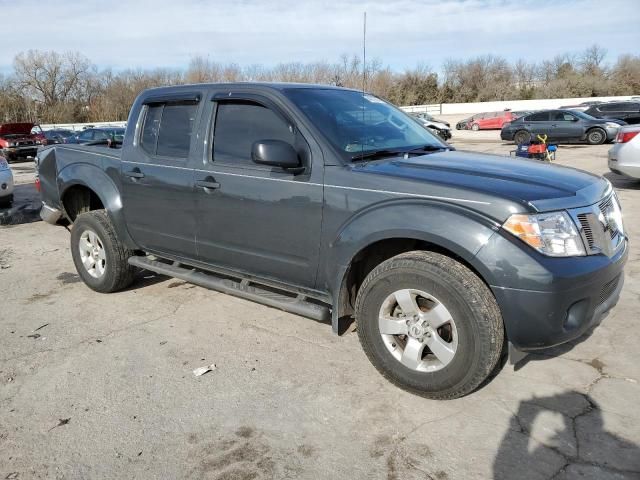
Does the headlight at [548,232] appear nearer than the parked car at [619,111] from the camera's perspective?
Yes

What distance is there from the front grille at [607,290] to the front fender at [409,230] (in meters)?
0.70

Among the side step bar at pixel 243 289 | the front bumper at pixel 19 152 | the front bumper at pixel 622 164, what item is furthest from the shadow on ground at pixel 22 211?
the front bumper at pixel 19 152

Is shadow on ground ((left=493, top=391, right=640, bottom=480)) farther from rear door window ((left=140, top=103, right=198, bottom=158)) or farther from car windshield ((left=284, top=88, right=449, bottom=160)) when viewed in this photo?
rear door window ((left=140, top=103, right=198, bottom=158))

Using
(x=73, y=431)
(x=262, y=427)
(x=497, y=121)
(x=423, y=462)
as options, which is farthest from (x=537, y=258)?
(x=497, y=121)

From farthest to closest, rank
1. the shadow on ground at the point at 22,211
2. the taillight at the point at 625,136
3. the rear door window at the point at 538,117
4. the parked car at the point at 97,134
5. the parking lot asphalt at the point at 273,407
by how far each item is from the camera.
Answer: the rear door window at the point at 538,117 → the parked car at the point at 97,134 → the taillight at the point at 625,136 → the shadow on ground at the point at 22,211 → the parking lot asphalt at the point at 273,407

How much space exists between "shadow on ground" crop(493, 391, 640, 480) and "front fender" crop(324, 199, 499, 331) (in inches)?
33.9

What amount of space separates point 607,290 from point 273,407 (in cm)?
205

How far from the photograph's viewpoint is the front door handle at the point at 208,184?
385cm

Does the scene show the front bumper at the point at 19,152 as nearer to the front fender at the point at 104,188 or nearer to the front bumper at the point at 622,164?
the front fender at the point at 104,188

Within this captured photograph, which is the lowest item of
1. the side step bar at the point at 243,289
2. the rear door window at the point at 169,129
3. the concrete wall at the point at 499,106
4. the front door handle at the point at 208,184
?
the side step bar at the point at 243,289

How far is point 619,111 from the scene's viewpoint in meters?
24.8

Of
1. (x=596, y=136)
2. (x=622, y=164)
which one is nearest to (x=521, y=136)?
(x=596, y=136)

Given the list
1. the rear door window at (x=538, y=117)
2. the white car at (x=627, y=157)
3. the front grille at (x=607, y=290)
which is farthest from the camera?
the rear door window at (x=538, y=117)

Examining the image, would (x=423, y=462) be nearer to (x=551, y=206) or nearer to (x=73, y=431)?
(x=551, y=206)
